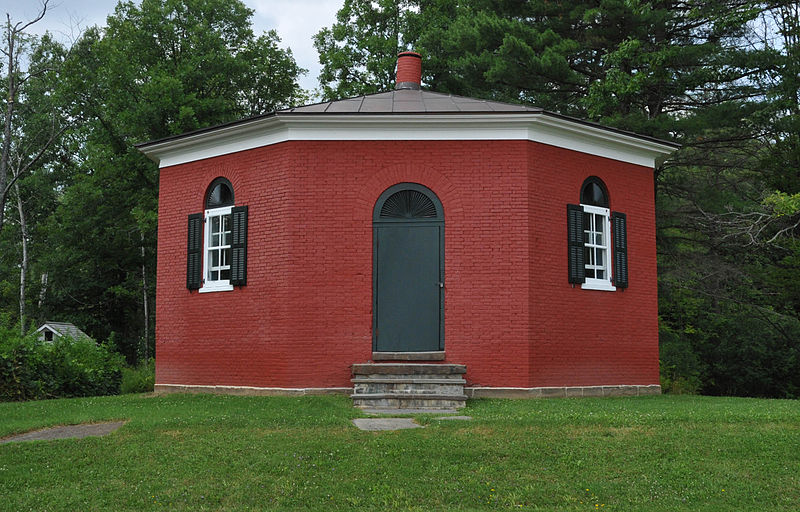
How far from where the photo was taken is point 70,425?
396 inches

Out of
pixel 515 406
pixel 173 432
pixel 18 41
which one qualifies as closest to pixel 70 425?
pixel 173 432

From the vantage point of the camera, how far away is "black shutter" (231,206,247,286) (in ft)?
43.5

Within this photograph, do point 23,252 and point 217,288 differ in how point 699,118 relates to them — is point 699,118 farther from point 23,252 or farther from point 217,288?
point 23,252

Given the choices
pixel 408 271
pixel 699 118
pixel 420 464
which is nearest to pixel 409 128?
pixel 408 271

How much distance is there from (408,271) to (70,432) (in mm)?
5553

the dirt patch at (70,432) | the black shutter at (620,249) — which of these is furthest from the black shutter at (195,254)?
the black shutter at (620,249)

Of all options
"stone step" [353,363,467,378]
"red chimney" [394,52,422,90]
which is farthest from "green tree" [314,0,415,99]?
"stone step" [353,363,467,378]

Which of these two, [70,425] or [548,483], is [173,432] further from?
[548,483]

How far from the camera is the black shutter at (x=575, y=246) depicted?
43.6 ft

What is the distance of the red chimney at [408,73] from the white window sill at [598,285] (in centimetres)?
541

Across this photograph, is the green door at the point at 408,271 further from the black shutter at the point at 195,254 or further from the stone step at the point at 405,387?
the black shutter at the point at 195,254

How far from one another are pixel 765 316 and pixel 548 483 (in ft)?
59.8

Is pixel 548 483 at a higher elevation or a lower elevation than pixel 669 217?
lower

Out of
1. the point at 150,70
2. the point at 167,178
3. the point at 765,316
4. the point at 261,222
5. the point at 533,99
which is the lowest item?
the point at 765,316
